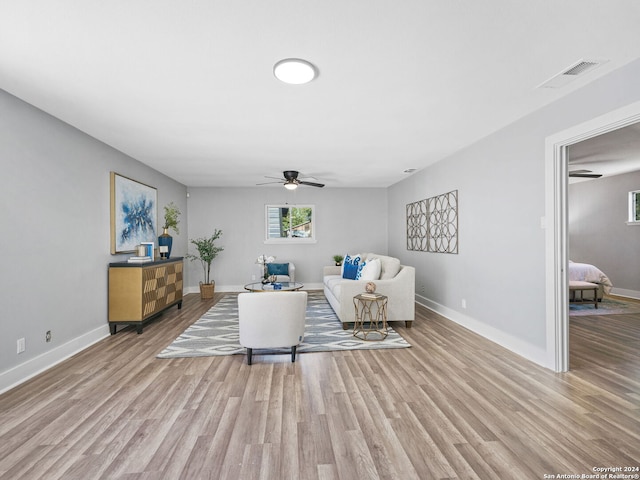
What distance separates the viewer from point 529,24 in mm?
1831

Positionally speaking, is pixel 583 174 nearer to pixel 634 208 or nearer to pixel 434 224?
pixel 634 208

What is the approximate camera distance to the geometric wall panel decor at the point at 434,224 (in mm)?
4742

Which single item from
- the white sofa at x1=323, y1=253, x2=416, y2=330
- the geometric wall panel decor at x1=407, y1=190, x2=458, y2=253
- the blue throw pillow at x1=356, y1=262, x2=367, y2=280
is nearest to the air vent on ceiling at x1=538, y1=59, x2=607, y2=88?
the geometric wall panel decor at x1=407, y1=190, x2=458, y2=253

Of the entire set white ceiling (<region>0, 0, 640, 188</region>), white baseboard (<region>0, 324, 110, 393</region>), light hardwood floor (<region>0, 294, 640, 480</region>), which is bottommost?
light hardwood floor (<region>0, 294, 640, 480</region>)

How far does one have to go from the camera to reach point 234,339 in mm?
3928

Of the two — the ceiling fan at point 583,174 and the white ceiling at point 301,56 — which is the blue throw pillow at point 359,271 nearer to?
the white ceiling at point 301,56

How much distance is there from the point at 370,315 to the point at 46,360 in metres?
3.45

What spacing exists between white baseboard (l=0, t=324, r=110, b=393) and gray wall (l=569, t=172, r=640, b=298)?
9.09m

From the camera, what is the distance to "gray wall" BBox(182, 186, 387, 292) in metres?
7.39

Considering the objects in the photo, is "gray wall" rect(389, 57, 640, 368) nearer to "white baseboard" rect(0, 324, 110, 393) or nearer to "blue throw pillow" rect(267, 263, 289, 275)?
"blue throw pillow" rect(267, 263, 289, 275)

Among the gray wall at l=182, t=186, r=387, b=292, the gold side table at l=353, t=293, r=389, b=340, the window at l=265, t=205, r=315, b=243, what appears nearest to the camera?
the gold side table at l=353, t=293, r=389, b=340

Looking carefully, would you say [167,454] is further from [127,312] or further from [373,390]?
[127,312]

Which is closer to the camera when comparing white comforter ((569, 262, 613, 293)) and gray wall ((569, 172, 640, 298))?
white comforter ((569, 262, 613, 293))

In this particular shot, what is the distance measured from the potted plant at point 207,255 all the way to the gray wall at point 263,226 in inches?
4.7
